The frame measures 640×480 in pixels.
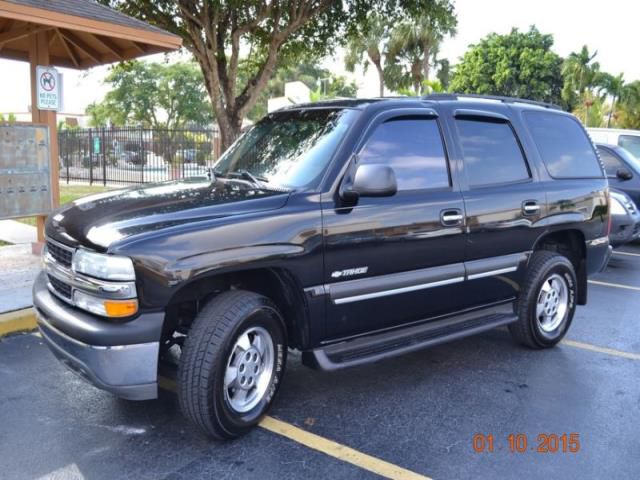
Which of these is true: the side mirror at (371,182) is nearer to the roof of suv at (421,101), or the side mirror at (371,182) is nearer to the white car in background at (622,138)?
the roof of suv at (421,101)

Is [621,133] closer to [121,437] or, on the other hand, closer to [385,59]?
[121,437]

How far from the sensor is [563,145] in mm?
5387

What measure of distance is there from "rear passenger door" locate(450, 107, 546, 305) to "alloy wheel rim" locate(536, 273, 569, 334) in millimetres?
378

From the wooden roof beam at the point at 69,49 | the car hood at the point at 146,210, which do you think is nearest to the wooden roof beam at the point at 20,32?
the wooden roof beam at the point at 69,49

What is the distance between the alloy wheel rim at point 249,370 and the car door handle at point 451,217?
1.52m

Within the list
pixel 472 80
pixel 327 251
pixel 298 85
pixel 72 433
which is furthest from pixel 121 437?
pixel 298 85

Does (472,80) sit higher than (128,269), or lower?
higher

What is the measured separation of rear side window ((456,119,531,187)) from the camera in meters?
4.57

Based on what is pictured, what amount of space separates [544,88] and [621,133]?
32277 millimetres

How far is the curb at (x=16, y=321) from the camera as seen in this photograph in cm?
527

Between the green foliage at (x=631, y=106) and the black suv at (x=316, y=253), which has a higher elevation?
the green foliage at (x=631, y=106)

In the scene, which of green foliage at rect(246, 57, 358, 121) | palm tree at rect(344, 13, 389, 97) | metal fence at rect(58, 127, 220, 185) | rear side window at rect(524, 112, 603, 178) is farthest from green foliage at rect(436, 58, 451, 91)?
rear side window at rect(524, 112, 603, 178)

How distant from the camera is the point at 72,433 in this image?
3564 millimetres

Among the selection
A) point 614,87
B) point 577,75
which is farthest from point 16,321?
point 614,87
